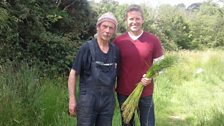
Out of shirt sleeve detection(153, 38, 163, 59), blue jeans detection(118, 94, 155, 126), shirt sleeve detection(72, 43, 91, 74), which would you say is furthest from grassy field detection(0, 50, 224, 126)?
shirt sleeve detection(72, 43, 91, 74)

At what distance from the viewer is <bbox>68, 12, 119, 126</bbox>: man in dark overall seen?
3611 mm

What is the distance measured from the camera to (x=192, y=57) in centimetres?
1369

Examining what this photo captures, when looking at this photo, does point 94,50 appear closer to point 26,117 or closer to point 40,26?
point 26,117

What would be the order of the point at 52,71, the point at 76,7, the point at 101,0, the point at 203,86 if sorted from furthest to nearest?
the point at 101,0
the point at 76,7
the point at 203,86
the point at 52,71

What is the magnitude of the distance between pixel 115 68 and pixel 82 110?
1.68 feet

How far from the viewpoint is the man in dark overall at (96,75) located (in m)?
3.61

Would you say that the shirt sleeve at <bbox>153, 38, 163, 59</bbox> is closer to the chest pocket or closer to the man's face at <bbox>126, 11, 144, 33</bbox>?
Result: the man's face at <bbox>126, 11, 144, 33</bbox>

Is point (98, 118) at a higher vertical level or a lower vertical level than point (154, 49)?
lower

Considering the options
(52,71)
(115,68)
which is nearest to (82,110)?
(115,68)

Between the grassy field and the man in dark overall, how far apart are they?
111 cm

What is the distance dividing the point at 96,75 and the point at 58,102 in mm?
2007

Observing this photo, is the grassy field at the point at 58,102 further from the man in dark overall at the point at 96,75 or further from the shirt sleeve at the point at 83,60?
the shirt sleeve at the point at 83,60

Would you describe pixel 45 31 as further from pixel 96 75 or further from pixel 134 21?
pixel 96 75

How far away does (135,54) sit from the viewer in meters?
3.98
